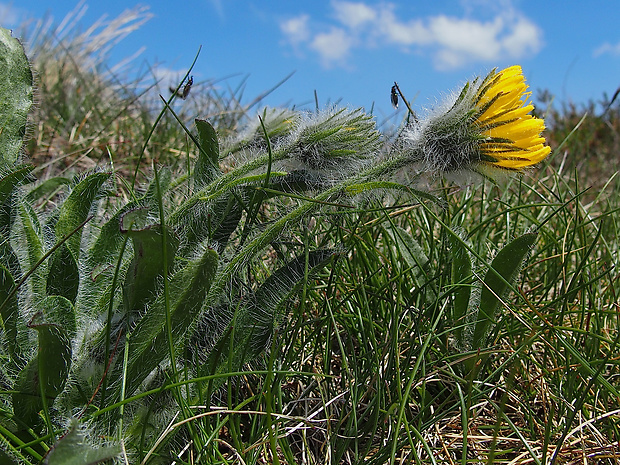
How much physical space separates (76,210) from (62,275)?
0.66ft

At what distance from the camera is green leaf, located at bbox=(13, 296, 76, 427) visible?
1.09 m

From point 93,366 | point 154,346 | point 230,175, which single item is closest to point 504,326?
point 230,175

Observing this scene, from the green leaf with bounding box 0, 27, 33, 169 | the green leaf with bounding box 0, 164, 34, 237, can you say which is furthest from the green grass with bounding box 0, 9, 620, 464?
the green leaf with bounding box 0, 27, 33, 169

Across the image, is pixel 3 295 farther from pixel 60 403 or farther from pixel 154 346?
pixel 154 346

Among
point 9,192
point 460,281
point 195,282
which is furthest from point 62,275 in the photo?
point 460,281

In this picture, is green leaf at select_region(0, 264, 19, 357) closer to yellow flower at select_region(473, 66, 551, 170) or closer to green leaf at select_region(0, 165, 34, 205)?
green leaf at select_region(0, 165, 34, 205)

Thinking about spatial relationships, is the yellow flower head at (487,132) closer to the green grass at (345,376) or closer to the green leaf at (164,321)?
the green grass at (345,376)

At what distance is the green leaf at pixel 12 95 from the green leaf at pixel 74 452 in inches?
41.7

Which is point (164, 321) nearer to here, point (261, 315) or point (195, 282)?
point (195, 282)

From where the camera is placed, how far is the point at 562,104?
7238 mm

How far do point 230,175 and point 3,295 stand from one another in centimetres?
65

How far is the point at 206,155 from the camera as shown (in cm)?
151

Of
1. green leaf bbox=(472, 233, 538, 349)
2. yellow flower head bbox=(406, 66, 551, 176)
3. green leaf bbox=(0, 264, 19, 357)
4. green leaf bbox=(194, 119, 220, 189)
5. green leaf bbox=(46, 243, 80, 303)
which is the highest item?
yellow flower head bbox=(406, 66, 551, 176)

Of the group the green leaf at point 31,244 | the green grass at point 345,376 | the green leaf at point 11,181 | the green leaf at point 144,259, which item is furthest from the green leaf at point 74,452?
the green leaf at point 11,181
